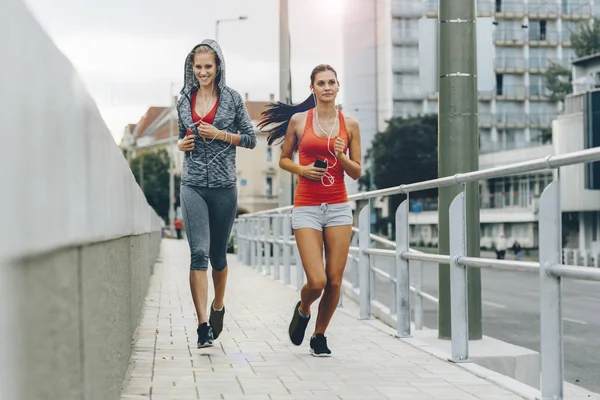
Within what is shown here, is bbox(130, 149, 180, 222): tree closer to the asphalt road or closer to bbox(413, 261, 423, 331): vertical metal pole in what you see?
the asphalt road

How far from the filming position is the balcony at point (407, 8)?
10581 cm

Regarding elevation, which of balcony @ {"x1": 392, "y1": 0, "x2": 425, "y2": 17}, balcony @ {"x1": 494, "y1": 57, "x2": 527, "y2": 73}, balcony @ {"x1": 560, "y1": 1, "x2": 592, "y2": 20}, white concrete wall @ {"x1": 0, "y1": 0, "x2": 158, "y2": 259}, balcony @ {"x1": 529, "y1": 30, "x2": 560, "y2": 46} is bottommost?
white concrete wall @ {"x1": 0, "y1": 0, "x2": 158, "y2": 259}

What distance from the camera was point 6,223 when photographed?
196 centimetres

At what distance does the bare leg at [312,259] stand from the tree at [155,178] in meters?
104

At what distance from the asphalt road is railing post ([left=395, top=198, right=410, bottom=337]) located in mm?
749

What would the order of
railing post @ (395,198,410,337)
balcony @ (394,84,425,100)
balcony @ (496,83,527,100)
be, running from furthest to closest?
balcony @ (496,83,527,100) → balcony @ (394,84,425,100) → railing post @ (395,198,410,337)

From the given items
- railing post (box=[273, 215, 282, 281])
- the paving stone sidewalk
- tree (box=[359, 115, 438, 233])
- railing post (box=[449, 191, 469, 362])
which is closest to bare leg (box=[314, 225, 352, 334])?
the paving stone sidewalk

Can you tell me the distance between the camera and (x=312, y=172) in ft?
22.6

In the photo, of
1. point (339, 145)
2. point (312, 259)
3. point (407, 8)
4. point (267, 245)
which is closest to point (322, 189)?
point (339, 145)

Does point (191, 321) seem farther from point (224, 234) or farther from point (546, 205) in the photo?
point (546, 205)

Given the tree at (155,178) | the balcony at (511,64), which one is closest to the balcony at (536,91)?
the balcony at (511,64)

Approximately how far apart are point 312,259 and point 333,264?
164mm

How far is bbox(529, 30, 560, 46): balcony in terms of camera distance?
104062mm

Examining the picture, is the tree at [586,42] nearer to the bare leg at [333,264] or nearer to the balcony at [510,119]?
the balcony at [510,119]
